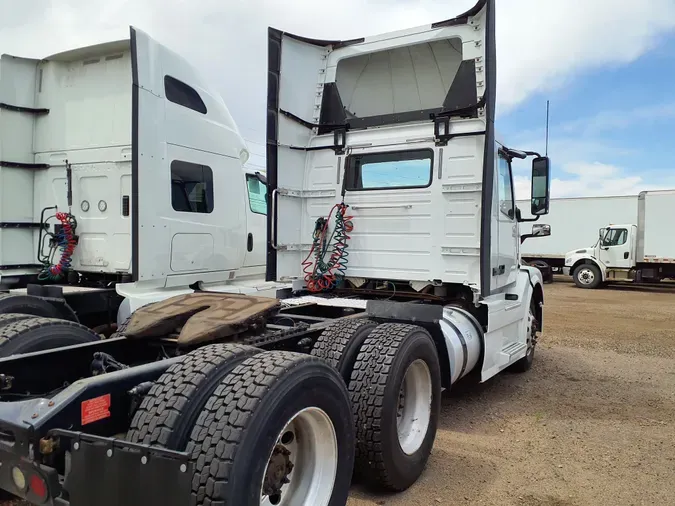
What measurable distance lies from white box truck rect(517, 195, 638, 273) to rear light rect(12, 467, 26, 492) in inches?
805

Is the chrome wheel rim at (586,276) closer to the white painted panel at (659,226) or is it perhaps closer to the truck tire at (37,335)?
the white painted panel at (659,226)

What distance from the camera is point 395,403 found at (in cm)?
340

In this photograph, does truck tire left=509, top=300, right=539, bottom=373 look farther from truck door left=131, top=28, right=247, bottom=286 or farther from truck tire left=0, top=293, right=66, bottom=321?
truck tire left=0, top=293, right=66, bottom=321

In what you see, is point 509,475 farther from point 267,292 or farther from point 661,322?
point 661,322

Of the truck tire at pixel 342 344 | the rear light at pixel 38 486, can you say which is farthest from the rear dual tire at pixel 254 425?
the truck tire at pixel 342 344

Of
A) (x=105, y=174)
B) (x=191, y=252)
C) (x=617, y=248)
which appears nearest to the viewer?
(x=105, y=174)

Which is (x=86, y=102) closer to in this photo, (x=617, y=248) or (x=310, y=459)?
(x=310, y=459)

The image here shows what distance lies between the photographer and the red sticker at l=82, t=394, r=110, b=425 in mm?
2149

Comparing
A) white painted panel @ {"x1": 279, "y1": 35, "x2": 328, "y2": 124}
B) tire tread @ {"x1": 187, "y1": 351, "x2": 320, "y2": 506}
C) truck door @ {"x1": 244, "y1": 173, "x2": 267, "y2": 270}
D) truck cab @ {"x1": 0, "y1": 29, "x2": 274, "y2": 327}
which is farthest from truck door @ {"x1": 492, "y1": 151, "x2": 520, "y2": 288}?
tire tread @ {"x1": 187, "y1": 351, "x2": 320, "y2": 506}

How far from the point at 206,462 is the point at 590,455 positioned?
11.0 ft

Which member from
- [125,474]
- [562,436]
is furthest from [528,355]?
[125,474]

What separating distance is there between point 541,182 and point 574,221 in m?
17.4

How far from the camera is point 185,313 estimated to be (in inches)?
136

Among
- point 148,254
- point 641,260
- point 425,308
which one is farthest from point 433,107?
point 641,260
